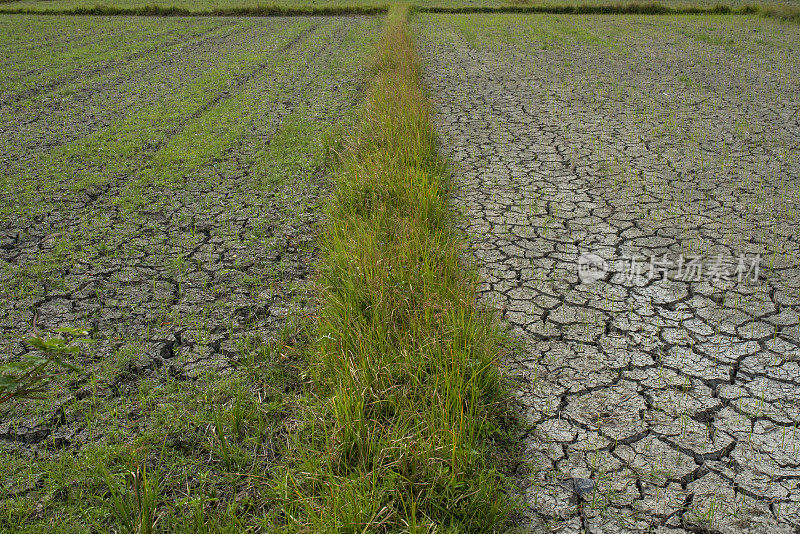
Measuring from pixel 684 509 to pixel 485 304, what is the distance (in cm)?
152

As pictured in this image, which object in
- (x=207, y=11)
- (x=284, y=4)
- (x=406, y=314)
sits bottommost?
Answer: (x=406, y=314)

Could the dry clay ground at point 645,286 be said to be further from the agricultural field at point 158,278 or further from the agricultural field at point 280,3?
the agricultural field at point 280,3

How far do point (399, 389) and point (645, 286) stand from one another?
191 cm

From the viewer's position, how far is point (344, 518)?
83.8 inches

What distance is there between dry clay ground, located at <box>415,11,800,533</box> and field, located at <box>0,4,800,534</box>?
0.06 feet

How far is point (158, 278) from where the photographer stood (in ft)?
13.3

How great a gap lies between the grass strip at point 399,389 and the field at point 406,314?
0.8 inches

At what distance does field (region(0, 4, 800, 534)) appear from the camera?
2.38 metres

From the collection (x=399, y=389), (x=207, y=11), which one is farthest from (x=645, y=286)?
(x=207, y=11)

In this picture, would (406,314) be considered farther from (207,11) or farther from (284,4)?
(284,4)

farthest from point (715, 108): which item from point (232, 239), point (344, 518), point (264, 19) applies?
point (264, 19)

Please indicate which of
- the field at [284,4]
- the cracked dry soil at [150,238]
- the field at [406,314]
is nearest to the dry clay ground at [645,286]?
the field at [406,314]

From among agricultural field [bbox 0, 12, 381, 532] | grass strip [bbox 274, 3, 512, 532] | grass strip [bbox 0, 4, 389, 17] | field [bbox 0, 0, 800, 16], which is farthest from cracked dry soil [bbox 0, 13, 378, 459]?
field [bbox 0, 0, 800, 16]

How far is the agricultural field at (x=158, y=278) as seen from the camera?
8.16 ft
